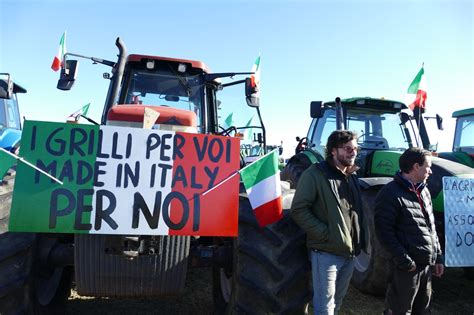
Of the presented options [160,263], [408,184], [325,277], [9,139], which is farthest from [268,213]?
[9,139]

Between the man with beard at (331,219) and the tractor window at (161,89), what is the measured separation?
5.95ft

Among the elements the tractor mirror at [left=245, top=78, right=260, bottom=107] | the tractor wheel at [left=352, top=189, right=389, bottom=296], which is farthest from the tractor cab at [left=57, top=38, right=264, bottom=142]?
the tractor wheel at [left=352, top=189, right=389, bottom=296]

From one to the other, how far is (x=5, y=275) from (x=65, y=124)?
1.02 metres

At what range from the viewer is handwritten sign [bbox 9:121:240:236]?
2.42 meters

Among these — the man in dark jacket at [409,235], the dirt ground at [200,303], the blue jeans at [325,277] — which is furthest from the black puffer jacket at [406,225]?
the dirt ground at [200,303]

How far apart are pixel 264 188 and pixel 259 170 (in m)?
0.13

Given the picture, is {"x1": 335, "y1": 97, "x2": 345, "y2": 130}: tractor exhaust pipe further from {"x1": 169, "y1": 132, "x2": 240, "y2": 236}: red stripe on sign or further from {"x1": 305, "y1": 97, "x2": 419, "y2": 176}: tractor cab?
{"x1": 169, "y1": 132, "x2": 240, "y2": 236}: red stripe on sign

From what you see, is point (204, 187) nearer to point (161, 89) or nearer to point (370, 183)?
point (161, 89)

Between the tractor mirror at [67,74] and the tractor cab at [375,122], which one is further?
the tractor cab at [375,122]

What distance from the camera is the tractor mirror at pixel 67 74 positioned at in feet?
12.8

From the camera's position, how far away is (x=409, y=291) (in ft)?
9.00

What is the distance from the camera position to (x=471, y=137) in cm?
735

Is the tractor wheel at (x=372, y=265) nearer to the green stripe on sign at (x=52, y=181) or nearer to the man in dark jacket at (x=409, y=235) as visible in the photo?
the man in dark jacket at (x=409, y=235)

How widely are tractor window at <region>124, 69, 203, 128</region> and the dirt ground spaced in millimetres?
1727
